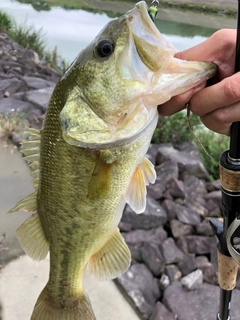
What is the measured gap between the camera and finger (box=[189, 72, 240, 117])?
3.87 feet

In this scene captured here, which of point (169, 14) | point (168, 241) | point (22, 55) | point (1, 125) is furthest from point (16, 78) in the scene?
point (168, 241)

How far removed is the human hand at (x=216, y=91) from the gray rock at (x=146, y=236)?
2.09 metres

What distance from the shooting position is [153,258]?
3.16 meters

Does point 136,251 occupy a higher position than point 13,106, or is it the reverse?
point 136,251

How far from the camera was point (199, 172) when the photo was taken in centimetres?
468

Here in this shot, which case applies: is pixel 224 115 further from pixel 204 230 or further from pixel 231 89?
pixel 204 230

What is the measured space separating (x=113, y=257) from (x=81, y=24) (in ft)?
27.7

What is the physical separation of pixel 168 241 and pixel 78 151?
2.26m

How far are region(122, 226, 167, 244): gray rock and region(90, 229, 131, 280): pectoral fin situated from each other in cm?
166

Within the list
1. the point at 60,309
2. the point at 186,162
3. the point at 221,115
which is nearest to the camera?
the point at 221,115

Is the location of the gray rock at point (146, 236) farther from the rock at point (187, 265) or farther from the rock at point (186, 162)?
the rock at point (186, 162)

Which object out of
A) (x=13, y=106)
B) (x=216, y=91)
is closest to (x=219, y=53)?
(x=216, y=91)

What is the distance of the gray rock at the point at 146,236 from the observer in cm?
338

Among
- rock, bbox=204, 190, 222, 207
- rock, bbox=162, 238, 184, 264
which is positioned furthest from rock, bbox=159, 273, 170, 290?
rock, bbox=204, 190, 222, 207
